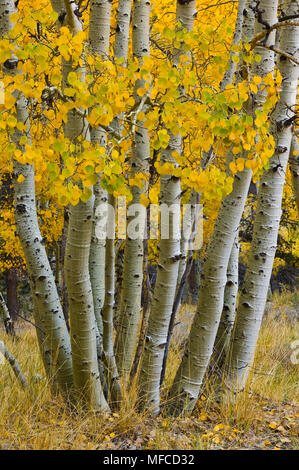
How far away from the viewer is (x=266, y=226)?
3297 millimetres

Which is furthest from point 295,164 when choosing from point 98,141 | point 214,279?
point 98,141

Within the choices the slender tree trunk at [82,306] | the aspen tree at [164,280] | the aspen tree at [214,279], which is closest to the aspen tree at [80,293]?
the slender tree trunk at [82,306]

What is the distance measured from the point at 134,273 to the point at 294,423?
5.57 feet

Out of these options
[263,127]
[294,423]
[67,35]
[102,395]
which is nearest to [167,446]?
[102,395]

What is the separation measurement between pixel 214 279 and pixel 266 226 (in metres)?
0.63

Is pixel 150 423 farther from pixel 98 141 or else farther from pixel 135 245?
pixel 98 141

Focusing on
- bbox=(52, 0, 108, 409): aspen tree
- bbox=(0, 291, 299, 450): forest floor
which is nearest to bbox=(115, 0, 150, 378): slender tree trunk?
bbox=(52, 0, 108, 409): aspen tree

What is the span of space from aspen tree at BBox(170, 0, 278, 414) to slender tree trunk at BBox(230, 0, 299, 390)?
0.28 meters

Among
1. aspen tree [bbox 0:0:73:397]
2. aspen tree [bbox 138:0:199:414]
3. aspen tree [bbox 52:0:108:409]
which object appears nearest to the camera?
aspen tree [bbox 52:0:108:409]

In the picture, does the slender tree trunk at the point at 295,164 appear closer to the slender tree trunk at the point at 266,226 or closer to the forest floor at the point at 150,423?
the slender tree trunk at the point at 266,226

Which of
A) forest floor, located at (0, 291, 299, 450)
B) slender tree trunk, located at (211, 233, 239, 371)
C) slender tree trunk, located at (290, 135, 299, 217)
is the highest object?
slender tree trunk, located at (290, 135, 299, 217)

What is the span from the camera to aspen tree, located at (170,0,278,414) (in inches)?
120

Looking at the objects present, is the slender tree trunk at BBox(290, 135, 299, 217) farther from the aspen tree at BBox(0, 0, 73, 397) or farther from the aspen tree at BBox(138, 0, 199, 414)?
the aspen tree at BBox(0, 0, 73, 397)
